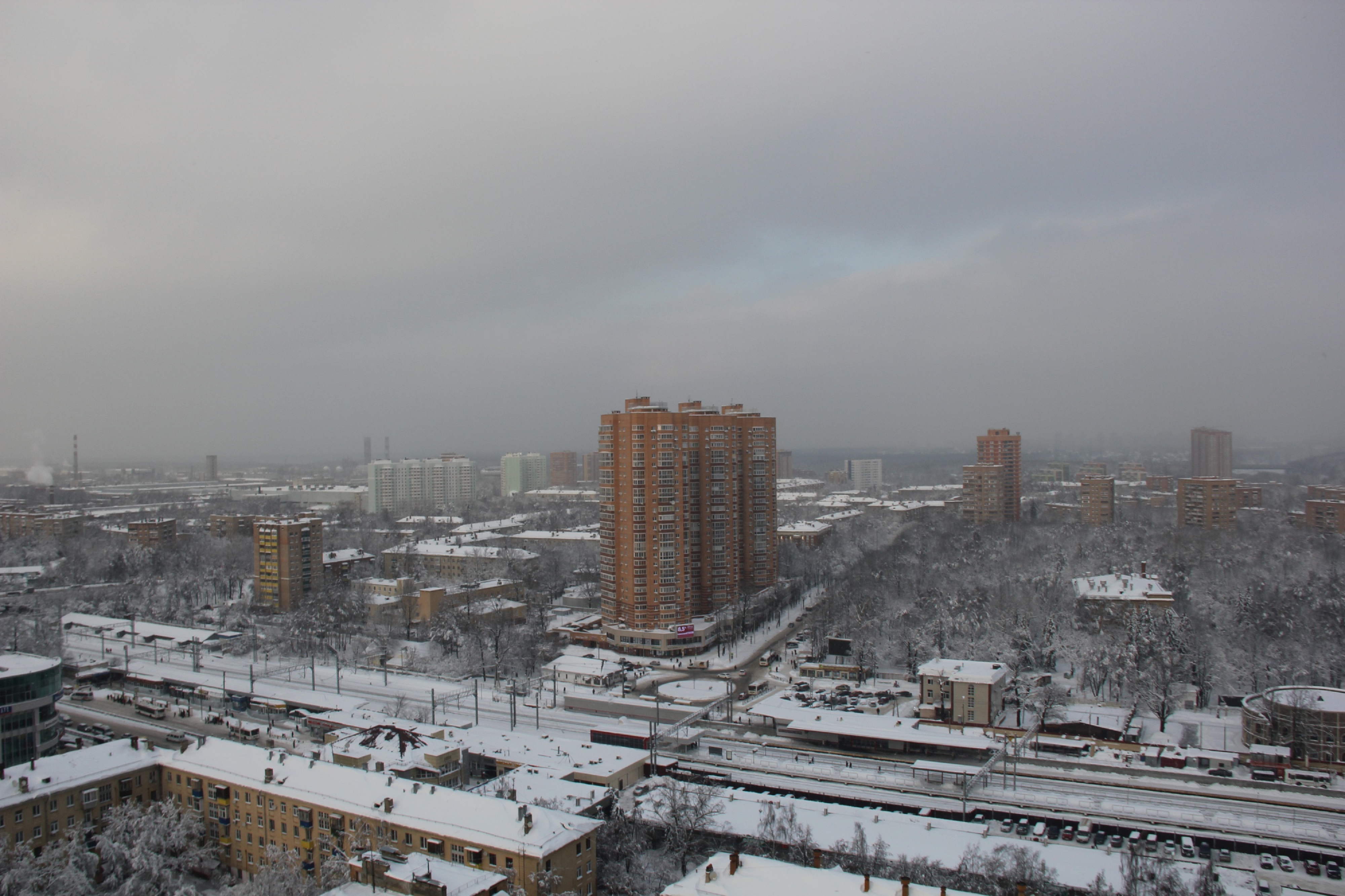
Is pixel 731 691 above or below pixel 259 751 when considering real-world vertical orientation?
below

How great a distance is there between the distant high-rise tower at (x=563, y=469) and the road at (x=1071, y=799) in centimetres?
A: 7294

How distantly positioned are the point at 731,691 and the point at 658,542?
5923 millimetres

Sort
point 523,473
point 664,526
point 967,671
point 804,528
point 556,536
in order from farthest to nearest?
1. point 523,473
2. point 804,528
3. point 556,536
4. point 664,526
5. point 967,671

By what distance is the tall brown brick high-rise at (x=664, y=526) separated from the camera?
24297 mm

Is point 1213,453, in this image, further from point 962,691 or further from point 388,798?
point 388,798

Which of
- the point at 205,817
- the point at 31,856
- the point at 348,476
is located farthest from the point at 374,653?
the point at 348,476

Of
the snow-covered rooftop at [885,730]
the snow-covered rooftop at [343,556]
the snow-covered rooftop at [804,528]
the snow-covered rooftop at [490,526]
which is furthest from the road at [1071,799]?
the snow-covered rooftop at [490,526]

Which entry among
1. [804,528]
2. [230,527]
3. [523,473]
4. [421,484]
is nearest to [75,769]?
[230,527]

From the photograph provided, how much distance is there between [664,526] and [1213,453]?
48.3 meters

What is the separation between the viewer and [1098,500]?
46.2m

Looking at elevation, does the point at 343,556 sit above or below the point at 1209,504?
below

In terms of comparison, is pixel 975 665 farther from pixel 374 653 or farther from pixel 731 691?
pixel 374 653

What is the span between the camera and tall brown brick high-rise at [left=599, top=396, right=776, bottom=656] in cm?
2430

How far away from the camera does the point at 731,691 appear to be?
19391 millimetres
